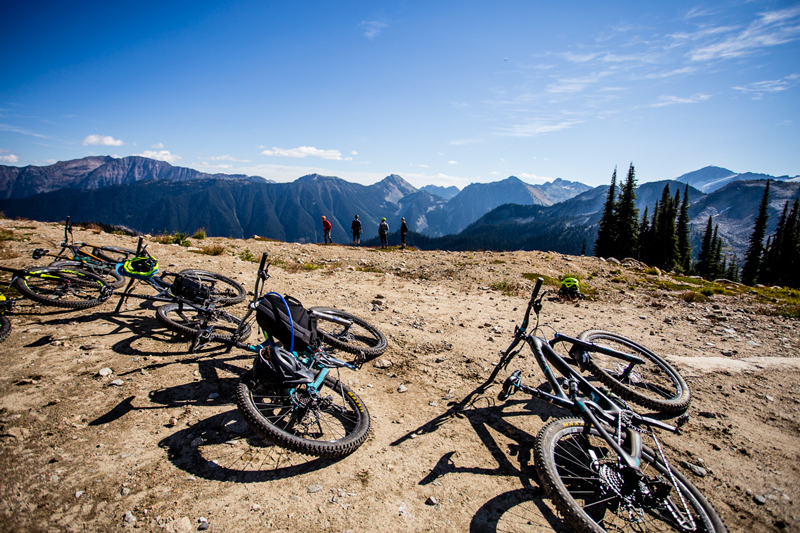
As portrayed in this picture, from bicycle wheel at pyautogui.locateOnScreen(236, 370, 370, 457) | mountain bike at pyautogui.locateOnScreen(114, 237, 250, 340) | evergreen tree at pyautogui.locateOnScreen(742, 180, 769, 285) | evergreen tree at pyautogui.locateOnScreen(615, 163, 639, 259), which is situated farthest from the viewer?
evergreen tree at pyautogui.locateOnScreen(742, 180, 769, 285)

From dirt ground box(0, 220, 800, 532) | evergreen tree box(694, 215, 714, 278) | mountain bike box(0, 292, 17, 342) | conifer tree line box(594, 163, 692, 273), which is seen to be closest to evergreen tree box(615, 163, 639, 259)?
conifer tree line box(594, 163, 692, 273)

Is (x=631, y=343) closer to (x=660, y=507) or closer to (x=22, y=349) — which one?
(x=660, y=507)

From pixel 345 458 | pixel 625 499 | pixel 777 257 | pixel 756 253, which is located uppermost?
pixel 756 253

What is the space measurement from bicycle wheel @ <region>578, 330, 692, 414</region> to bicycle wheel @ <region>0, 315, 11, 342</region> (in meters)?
11.0

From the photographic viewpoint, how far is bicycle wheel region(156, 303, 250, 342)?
6.22 metres

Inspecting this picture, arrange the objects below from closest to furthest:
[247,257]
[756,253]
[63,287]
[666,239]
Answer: [63,287], [247,257], [666,239], [756,253]

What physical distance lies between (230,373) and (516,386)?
4948 millimetres

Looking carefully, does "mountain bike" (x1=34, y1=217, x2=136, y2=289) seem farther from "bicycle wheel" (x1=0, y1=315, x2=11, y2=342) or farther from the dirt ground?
"bicycle wheel" (x1=0, y1=315, x2=11, y2=342)

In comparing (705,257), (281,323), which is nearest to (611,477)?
(281,323)

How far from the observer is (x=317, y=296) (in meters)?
10.3

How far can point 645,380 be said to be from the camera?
627cm

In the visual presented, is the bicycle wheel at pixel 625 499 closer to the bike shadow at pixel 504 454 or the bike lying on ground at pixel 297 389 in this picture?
the bike shadow at pixel 504 454

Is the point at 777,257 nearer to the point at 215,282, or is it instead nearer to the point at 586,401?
the point at 586,401

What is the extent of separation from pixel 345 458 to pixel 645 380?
19.2ft
